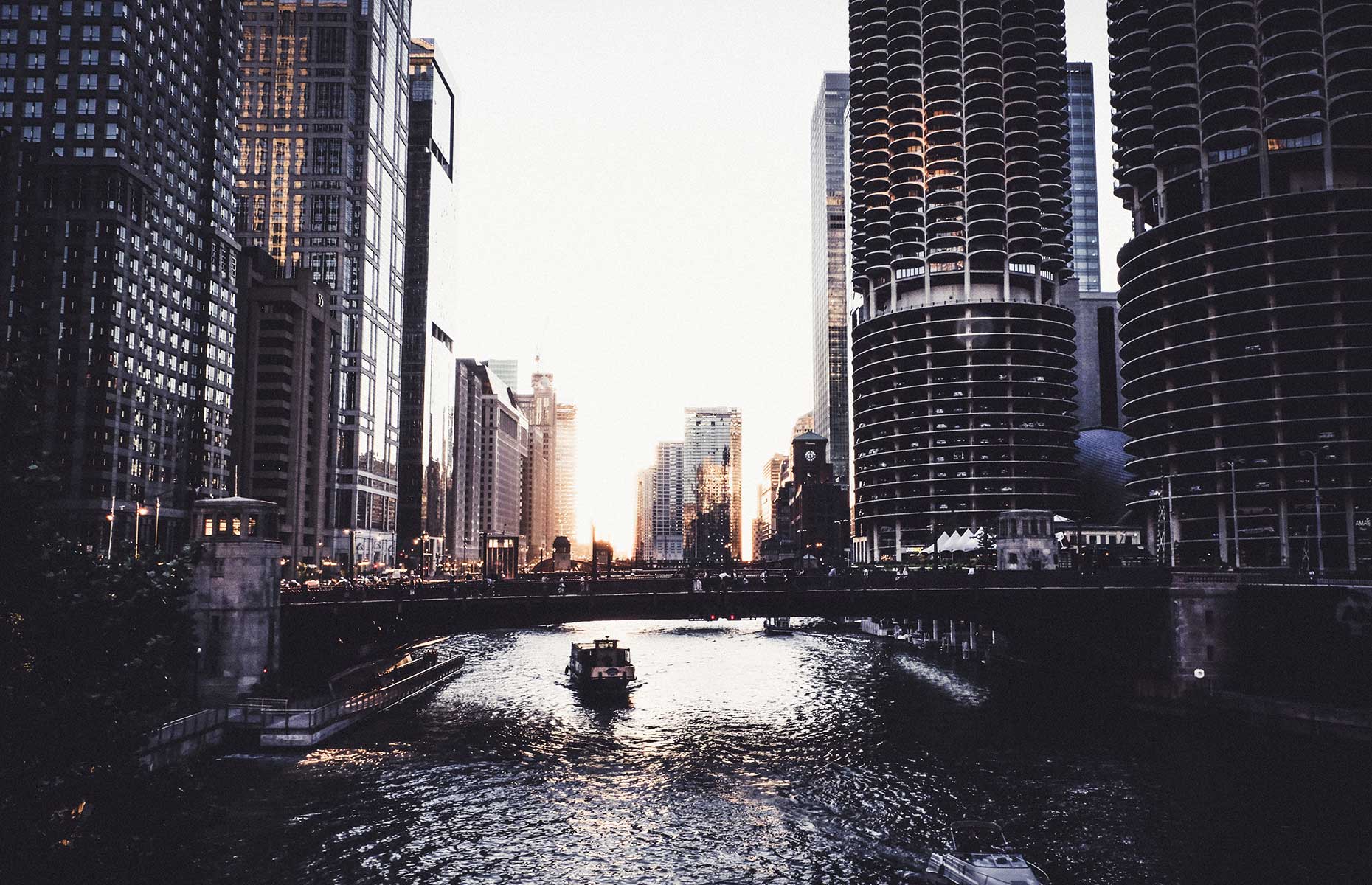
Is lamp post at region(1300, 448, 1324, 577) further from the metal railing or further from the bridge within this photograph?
the metal railing

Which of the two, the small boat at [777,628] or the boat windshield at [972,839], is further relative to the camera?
the small boat at [777,628]

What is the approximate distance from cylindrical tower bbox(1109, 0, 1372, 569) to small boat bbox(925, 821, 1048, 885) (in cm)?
11458

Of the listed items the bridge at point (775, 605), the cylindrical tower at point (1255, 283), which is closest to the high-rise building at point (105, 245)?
the bridge at point (775, 605)

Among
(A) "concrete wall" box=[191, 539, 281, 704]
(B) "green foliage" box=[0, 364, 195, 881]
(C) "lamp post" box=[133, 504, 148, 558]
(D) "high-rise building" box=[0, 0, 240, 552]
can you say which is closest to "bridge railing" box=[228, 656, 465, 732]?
(A) "concrete wall" box=[191, 539, 281, 704]

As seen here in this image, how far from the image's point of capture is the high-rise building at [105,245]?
469 ft

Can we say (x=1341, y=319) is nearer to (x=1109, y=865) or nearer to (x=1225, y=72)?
(x=1225, y=72)

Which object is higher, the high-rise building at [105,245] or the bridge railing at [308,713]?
the high-rise building at [105,245]

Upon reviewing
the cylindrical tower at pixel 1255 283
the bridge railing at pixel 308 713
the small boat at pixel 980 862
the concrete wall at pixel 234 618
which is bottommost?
the small boat at pixel 980 862

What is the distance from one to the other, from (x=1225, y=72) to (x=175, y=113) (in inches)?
6790

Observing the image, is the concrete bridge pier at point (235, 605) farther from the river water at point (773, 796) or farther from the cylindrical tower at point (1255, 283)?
the cylindrical tower at point (1255, 283)

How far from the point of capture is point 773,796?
56.6m

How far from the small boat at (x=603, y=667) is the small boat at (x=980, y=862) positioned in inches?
2050

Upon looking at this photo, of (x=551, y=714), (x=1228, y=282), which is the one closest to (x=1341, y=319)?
(x=1228, y=282)

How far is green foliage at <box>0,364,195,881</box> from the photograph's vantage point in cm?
1862
